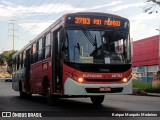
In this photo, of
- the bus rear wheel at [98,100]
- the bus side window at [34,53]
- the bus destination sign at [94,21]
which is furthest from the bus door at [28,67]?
the bus destination sign at [94,21]

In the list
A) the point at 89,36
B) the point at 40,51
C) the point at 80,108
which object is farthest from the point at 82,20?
the point at 40,51

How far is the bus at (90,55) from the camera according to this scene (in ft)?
47.3

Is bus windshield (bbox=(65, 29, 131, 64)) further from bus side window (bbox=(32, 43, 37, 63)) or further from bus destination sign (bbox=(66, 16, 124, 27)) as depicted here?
bus side window (bbox=(32, 43, 37, 63))

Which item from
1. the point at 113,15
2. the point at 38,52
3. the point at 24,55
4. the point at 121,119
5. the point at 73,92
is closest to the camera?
the point at 121,119

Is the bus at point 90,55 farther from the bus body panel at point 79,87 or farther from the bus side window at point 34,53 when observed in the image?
the bus side window at point 34,53

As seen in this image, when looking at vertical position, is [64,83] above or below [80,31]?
below

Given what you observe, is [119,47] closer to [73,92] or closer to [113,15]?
[113,15]

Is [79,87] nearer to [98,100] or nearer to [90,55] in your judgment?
[90,55]

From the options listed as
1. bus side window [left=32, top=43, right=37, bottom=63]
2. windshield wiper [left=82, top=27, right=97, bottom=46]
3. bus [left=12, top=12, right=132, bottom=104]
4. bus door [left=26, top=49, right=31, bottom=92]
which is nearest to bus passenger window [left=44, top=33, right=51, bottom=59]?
bus [left=12, top=12, right=132, bottom=104]

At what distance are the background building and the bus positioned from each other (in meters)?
44.3

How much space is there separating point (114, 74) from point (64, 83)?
1.80 meters

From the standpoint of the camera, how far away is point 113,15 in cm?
1569

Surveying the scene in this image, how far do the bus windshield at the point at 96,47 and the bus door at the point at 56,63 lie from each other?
2.78ft

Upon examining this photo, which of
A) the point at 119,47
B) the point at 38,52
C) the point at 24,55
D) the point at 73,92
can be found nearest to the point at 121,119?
the point at 73,92
